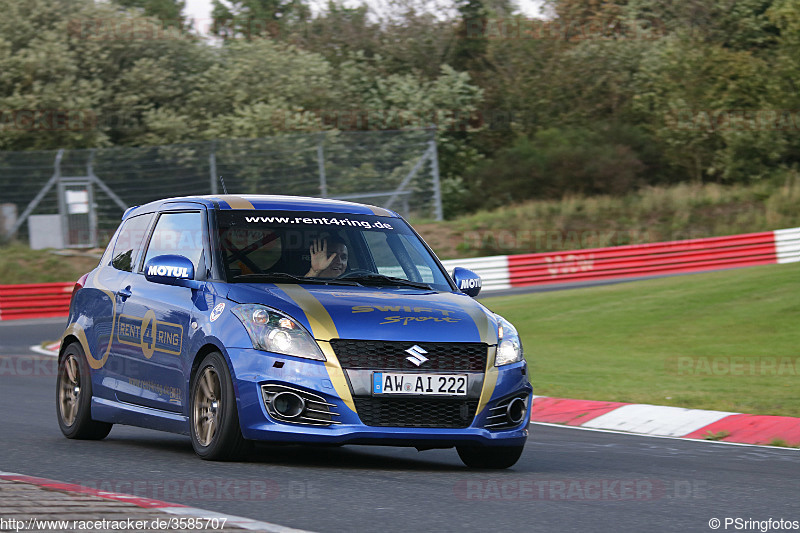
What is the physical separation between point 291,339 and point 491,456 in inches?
63.3

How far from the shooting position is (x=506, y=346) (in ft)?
25.1

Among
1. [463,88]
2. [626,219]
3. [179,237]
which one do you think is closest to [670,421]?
[179,237]

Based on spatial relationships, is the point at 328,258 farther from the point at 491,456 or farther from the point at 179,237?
the point at 491,456

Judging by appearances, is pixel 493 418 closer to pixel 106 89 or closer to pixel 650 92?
pixel 106 89

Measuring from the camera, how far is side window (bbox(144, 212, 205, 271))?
8.22m

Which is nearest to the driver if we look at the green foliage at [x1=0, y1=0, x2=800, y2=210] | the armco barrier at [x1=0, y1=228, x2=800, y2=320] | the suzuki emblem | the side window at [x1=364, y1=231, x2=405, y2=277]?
the side window at [x1=364, y1=231, x2=405, y2=277]

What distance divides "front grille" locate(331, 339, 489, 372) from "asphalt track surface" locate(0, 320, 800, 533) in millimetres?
627

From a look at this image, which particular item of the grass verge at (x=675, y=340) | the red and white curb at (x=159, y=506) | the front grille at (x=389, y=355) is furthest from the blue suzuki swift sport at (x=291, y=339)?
the grass verge at (x=675, y=340)

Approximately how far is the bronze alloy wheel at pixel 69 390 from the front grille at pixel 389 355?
2.87m

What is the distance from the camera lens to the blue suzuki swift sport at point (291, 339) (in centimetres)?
709

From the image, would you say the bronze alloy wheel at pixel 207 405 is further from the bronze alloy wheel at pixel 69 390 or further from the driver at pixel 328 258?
the bronze alloy wheel at pixel 69 390

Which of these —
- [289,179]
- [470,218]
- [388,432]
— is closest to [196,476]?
[388,432]

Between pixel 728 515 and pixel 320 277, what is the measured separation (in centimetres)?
306

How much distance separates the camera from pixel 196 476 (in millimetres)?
6805
